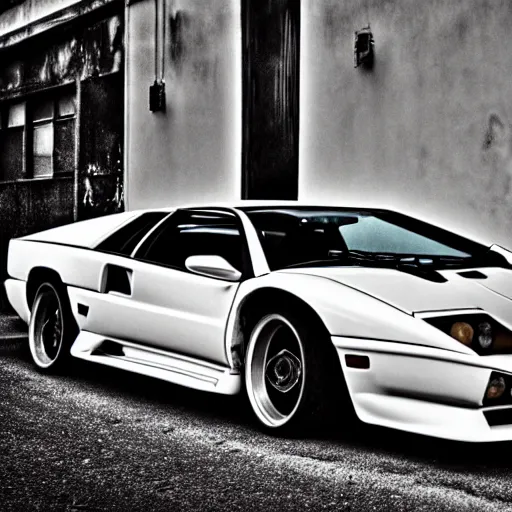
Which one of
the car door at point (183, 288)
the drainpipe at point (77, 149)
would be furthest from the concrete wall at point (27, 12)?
the car door at point (183, 288)

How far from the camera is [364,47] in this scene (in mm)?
10195

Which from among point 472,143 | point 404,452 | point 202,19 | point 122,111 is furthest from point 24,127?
point 404,452

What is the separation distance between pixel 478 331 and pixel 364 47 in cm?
622

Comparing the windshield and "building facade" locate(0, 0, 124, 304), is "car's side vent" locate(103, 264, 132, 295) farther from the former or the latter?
"building facade" locate(0, 0, 124, 304)

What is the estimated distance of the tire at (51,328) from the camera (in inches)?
269

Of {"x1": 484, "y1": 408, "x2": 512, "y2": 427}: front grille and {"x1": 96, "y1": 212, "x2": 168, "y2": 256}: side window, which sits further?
{"x1": 96, "y1": 212, "x2": 168, "y2": 256}: side window

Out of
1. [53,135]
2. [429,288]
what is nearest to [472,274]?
[429,288]

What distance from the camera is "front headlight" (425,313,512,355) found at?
440cm

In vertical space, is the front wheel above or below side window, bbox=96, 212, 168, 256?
below

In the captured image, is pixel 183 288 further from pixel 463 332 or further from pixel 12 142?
pixel 12 142

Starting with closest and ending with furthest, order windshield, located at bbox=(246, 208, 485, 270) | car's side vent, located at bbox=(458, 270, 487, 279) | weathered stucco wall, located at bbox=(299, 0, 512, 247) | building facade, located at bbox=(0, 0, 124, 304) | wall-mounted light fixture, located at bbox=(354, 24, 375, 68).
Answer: car's side vent, located at bbox=(458, 270, 487, 279), windshield, located at bbox=(246, 208, 485, 270), weathered stucco wall, located at bbox=(299, 0, 512, 247), wall-mounted light fixture, located at bbox=(354, 24, 375, 68), building facade, located at bbox=(0, 0, 124, 304)

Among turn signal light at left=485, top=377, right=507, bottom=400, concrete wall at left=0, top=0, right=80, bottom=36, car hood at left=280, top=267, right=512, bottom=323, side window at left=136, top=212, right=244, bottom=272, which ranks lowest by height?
turn signal light at left=485, top=377, right=507, bottom=400

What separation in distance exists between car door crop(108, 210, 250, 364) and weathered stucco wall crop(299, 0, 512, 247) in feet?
11.9

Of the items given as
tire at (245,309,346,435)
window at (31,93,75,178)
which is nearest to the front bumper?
tire at (245,309,346,435)
